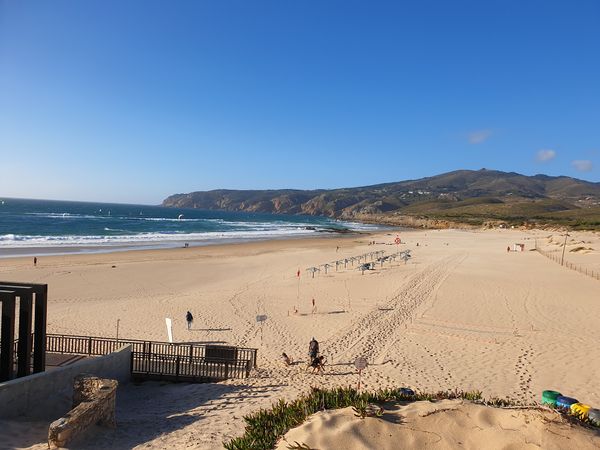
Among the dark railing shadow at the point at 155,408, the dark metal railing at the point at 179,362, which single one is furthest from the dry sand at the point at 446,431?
the dark metal railing at the point at 179,362

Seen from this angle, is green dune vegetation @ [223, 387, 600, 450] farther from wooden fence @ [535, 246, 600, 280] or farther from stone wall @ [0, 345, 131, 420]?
wooden fence @ [535, 246, 600, 280]

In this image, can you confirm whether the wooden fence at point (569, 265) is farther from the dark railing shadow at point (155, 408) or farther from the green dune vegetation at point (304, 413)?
the green dune vegetation at point (304, 413)

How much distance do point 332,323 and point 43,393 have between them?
11.4 meters

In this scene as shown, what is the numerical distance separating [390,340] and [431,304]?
6392mm

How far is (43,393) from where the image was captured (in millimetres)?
8914

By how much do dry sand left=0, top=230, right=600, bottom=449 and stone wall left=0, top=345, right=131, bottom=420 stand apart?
2.17ft

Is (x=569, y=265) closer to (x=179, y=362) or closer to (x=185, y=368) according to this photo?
(x=185, y=368)

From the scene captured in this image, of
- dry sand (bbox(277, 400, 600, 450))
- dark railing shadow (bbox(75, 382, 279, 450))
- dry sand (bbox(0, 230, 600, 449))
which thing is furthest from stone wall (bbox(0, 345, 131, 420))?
dry sand (bbox(277, 400, 600, 450))

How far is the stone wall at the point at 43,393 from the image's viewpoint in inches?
320

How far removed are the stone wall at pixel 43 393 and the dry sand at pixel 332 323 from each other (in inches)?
26.0

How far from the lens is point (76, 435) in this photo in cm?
711

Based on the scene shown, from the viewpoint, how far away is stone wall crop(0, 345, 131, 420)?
8.14m

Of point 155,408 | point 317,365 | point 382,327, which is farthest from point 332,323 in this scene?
point 155,408

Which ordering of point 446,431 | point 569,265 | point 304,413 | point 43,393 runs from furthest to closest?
1. point 569,265
2. point 43,393
3. point 304,413
4. point 446,431
